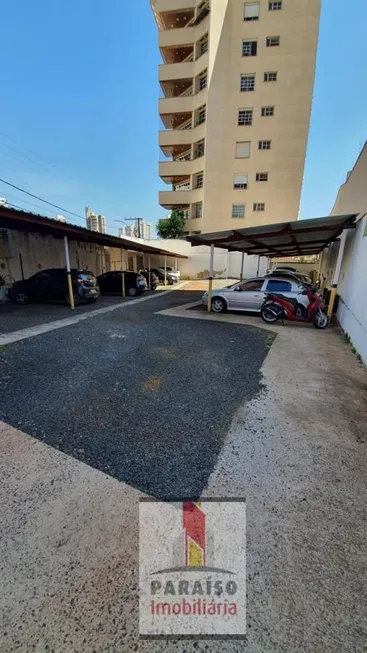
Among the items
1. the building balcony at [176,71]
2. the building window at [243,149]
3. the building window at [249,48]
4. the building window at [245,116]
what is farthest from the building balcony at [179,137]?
the building window at [249,48]

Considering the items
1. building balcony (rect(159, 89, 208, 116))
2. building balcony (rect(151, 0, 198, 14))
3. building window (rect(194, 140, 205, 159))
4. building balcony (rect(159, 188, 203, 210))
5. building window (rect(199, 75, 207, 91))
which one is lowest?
building balcony (rect(159, 188, 203, 210))

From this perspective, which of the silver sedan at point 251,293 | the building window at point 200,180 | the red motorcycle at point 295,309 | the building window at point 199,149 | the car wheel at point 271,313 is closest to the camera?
the red motorcycle at point 295,309

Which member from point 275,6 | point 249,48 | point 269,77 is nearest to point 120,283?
point 269,77

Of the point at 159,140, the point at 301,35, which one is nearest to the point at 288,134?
the point at 301,35

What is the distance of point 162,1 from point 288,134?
15.5m

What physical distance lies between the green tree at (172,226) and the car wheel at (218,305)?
17.7 metres

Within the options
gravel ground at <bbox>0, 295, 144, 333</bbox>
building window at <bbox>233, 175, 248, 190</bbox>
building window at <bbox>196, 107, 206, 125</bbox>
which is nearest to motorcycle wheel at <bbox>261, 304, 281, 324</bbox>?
gravel ground at <bbox>0, 295, 144, 333</bbox>

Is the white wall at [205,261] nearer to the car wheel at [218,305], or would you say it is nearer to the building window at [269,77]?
the building window at [269,77]

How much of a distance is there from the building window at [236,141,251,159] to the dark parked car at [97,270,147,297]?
17136mm

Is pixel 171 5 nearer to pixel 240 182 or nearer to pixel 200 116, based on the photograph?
pixel 200 116

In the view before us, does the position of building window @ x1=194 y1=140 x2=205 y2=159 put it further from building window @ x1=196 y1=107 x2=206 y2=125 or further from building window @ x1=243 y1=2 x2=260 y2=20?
building window @ x1=243 y1=2 x2=260 y2=20

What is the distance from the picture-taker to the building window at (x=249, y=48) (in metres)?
23.2

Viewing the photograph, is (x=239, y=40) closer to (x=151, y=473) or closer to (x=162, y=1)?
(x=162, y=1)

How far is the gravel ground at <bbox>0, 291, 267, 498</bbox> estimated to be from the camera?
2.53m
